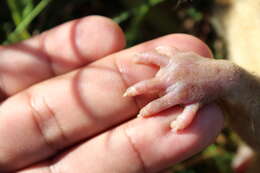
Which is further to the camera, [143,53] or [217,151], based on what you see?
[217,151]

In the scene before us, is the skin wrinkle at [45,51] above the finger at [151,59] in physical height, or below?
above

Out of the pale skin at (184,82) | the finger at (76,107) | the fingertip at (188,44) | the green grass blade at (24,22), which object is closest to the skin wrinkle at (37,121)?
the finger at (76,107)

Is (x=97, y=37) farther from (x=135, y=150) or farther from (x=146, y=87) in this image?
(x=135, y=150)

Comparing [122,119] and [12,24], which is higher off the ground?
[12,24]

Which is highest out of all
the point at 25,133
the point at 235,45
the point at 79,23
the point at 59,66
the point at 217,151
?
the point at 79,23

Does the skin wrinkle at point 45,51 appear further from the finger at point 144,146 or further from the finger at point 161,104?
the finger at point 161,104

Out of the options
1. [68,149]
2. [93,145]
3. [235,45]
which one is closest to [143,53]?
[93,145]

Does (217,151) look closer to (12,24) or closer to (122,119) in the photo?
(122,119)

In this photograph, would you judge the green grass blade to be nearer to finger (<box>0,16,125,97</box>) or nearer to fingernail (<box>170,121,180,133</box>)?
finger (<box>0,16,125,97</box>)
